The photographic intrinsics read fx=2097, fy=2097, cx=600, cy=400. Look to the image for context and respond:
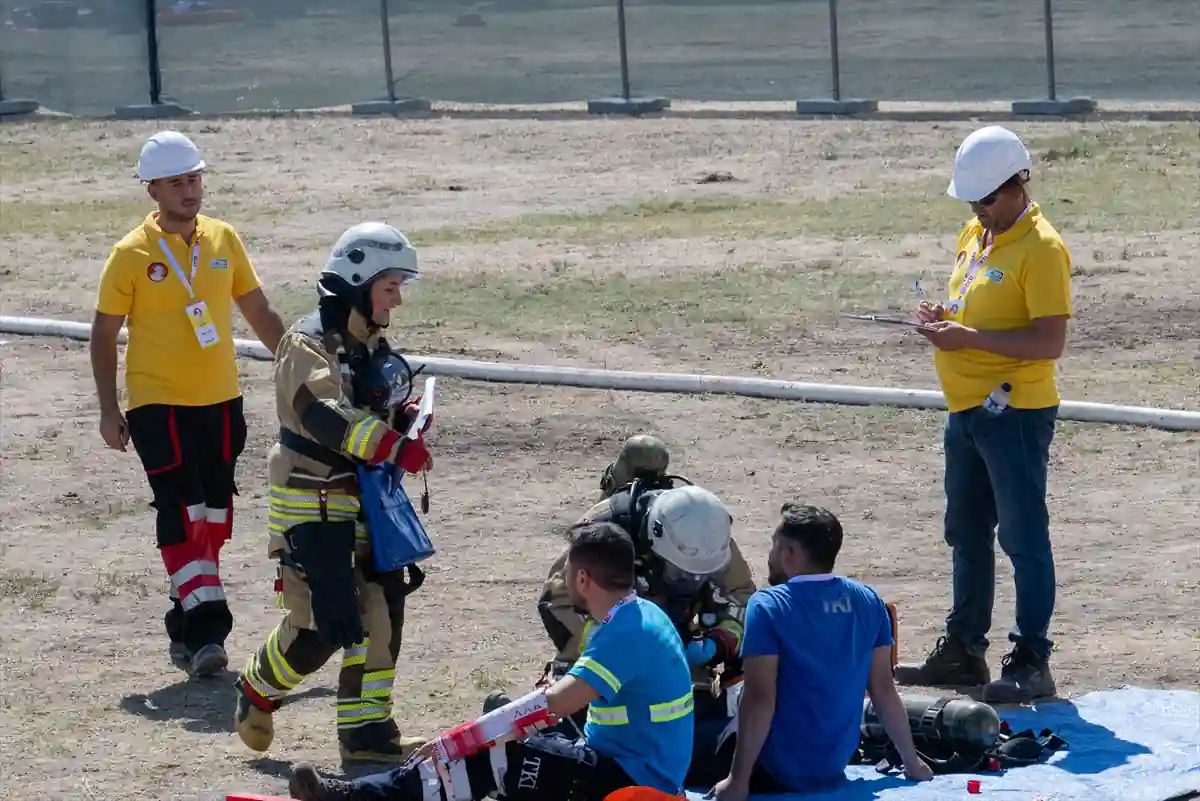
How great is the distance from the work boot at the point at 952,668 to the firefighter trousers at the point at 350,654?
2105 mm

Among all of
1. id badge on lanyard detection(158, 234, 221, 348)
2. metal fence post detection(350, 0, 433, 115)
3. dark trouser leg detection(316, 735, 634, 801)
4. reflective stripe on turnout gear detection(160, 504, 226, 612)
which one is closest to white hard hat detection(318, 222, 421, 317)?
id badge on lanyard detection(158, 234, 221, 348)

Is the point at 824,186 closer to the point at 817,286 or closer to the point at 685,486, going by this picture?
the point at 817,286

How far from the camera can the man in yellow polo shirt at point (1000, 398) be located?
24.9 ft

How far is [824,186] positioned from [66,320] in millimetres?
7576

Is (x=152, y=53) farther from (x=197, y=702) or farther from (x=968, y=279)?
(x=968, y=279)

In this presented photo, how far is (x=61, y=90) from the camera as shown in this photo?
2720 centimetres

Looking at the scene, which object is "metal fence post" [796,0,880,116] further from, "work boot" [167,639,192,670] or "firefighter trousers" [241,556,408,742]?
"firefighter trousers" [241,556,408,742]

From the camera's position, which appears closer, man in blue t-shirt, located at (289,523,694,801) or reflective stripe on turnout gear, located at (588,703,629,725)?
man in blue t-shirt, located at (289,523,694,801)

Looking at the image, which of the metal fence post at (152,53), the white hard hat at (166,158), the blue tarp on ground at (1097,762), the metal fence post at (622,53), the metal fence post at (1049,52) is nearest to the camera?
the blue tarp on ground at (1097,762)

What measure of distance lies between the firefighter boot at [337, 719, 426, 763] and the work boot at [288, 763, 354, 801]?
2.62 feet

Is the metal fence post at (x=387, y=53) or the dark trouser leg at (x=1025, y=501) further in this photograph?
the metal fence post at (x=387, y=53)

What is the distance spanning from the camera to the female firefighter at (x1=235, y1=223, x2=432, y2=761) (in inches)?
278

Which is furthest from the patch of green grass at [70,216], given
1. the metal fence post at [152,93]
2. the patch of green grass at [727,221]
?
the metal fence post at [152,93]

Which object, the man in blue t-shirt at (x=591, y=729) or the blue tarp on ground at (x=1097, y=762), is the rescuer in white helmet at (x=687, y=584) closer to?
the man in blue t-shirt at (x=591, y=729)
